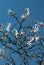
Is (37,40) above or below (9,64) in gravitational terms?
above

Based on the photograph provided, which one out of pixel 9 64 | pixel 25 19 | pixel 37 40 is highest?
pixel 25 19

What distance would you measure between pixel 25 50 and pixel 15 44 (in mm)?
112

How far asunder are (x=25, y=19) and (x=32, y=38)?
0.18 meters

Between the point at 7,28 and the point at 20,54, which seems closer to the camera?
the point at 20,54

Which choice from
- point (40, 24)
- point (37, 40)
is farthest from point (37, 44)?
point (40, 24)

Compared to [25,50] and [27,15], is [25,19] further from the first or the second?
[25,50]

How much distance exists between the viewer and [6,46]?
2.86 metres

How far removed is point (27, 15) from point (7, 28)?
0.21m

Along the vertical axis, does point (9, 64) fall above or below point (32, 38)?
below

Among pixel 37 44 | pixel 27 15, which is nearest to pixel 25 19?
pixel 27 15

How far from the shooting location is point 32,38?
2.90 meters

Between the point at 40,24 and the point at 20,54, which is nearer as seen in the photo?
the point at 20,54

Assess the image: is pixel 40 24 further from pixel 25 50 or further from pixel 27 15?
pixel 25 50

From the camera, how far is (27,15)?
2.96 metres
